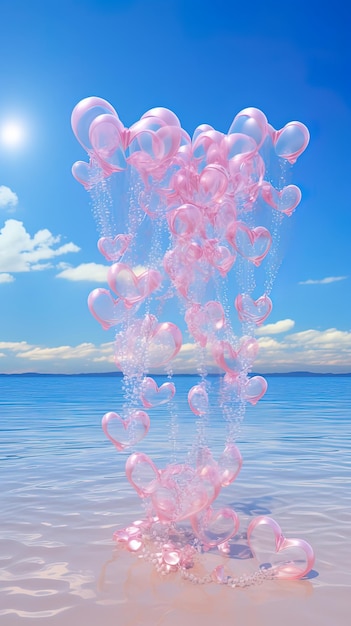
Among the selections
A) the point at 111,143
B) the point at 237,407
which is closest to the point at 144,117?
the point at 111,143

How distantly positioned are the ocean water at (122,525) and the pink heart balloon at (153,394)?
20 centimetres

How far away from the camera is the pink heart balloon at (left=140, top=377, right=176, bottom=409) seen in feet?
13.8

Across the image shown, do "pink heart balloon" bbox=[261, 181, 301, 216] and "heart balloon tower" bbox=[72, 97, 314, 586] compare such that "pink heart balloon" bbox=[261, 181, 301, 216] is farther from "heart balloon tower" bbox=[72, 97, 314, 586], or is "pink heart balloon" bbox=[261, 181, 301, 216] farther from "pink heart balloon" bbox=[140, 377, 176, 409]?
"pink heart balloon" bbox=[140, 377, 176, 409]

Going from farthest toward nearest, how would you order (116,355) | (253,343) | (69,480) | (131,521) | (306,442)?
(306,442)
(69,480)
(131,521)
(253,343)
(116,355)

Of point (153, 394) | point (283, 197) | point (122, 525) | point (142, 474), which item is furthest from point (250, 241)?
point (122, 525)

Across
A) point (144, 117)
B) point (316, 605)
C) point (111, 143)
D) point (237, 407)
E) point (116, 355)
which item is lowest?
point (316, 605)

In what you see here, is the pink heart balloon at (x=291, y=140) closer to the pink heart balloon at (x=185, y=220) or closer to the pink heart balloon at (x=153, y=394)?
the pink heart balloon at (x=185, y=220)

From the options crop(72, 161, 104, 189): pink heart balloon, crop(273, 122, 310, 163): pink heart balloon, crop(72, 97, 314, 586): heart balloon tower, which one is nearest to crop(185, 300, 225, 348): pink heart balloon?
crop(72, 97, 314, 586): heart balloon tower

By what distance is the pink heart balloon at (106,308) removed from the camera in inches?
154

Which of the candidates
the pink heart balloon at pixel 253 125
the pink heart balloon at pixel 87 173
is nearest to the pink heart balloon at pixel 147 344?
the pink heart balloon at pixel 87 173

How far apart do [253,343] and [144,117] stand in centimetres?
183

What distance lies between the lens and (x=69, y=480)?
6297 mm

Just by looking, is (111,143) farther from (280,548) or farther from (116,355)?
(280,548)

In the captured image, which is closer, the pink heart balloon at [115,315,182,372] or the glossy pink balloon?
the glossy pink balloon
